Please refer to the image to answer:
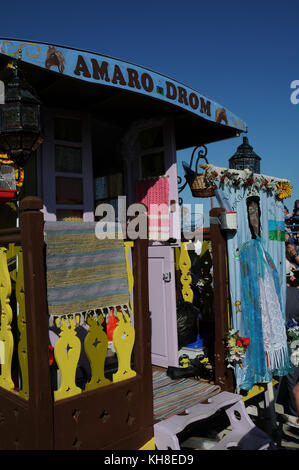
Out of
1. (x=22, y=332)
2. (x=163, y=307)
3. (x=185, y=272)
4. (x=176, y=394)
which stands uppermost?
(x=185, y=272)

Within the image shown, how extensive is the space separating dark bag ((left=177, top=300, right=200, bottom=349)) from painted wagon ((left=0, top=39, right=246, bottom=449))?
2.40 feet

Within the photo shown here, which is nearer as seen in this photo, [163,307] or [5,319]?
[5,319]

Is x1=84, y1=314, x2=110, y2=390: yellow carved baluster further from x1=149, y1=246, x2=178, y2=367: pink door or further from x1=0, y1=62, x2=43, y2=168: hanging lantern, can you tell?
x1=149, y1=246, x2=178, y2=367: pink door

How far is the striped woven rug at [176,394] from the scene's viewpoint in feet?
14.6

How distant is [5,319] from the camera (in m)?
3.42

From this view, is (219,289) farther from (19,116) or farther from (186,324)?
(19,116)

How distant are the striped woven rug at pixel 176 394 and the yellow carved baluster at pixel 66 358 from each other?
132 cm

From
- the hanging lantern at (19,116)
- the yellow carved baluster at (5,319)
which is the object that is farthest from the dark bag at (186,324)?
the hanging lantern at (19,116)

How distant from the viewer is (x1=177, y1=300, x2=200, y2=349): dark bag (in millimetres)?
→ 6539

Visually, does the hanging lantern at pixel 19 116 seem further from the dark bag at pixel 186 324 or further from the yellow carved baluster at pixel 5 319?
the dark bag at pixel 186 324

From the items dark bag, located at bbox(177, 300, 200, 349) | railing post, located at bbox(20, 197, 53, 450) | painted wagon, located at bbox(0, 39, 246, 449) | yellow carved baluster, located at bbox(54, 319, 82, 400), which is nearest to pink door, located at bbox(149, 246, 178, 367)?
painted wagon, located at bbox(0, 39, 246, 449)

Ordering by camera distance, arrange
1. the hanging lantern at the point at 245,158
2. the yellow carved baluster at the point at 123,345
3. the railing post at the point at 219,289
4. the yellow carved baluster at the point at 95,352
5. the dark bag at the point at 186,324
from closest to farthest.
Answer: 1. the yellow carved baluster at the point at 95,352
2. the yellow carved baluster at the point at 123,345
3. the railing post at the point at 219,289
4. the dark bag at the point at 186,324
5. the hanging lantern at the point at 245,158

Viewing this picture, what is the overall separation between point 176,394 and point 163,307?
4.30 feet

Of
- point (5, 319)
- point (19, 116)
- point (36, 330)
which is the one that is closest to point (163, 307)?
point (5, 319)
